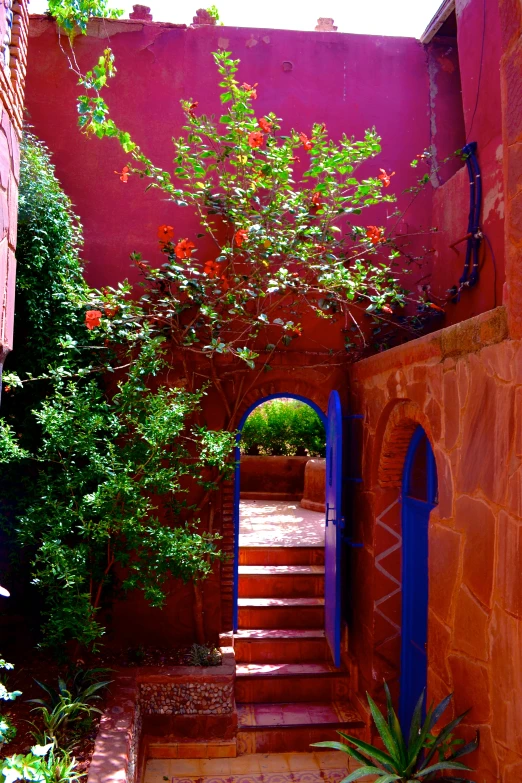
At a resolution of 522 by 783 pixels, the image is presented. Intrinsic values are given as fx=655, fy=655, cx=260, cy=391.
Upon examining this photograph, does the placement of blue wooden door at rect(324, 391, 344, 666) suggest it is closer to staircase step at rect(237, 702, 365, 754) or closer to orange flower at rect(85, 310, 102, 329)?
staircase step at rect(237, 702, 365, 754)

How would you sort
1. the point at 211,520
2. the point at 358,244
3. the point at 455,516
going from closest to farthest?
1. the point at 455,516
2. the point at 211,520
3. the point at 358,244

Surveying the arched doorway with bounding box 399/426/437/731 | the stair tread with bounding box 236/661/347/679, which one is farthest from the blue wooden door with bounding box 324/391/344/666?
the arched doorway with bounding box 399/426/437/731

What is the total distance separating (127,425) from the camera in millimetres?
5863

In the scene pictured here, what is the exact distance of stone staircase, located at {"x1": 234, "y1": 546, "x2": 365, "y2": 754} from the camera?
5699mm

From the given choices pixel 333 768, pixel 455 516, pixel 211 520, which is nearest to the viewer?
pixel 455 516

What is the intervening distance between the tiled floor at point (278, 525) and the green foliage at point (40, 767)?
12.7 ft

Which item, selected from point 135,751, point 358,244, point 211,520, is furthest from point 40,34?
point 135,751

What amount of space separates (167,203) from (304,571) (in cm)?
425

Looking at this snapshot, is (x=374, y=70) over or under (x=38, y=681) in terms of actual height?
over

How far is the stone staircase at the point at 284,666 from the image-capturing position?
5.70 metres

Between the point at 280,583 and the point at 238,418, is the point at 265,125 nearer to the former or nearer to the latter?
the point at 238,418

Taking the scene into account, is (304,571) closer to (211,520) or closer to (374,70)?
(211,520)

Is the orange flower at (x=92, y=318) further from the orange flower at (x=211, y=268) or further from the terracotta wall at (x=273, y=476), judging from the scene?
the terracotta wall at (x=273, y=476)

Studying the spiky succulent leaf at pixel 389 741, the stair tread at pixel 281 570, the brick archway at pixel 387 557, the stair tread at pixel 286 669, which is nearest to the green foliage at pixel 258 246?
the brick archway at pixel 387 557
